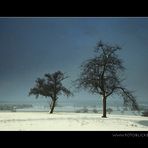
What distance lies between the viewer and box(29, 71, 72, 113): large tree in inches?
259

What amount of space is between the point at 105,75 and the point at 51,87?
95 centimetres

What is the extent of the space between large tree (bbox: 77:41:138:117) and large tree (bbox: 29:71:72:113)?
1.01 feet

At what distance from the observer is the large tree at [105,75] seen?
6.58 m

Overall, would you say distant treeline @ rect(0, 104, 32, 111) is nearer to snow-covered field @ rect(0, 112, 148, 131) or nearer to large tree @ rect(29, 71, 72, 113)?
snow-covered field @ rect(0, 112, 148, 131)

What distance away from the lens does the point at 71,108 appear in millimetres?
6633

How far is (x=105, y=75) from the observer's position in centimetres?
675

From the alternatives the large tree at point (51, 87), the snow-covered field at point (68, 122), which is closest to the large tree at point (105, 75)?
the snow-covered field at point (68, 122)

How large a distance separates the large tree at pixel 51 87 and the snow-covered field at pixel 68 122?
26 cm

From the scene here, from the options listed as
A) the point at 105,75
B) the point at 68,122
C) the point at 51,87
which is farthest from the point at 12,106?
the point at 105,75

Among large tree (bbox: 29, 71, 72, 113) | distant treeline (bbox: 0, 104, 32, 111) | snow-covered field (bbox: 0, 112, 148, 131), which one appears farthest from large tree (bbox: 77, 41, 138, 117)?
distant treeline (bbox: 0, 104, 32, 111)
